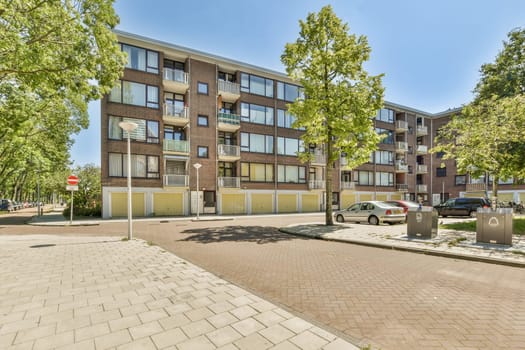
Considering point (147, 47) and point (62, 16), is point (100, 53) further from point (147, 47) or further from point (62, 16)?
point (147, 47)

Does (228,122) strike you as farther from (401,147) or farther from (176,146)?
(401,147)

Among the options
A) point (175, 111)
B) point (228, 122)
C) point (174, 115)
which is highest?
point (175, 111)

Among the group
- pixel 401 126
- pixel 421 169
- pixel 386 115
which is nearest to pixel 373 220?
pixel 386 115

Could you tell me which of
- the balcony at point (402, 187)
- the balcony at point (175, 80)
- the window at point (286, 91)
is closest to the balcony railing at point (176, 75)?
the balcony at point (175, 80)

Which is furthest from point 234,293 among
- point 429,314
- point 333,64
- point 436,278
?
point 333,64

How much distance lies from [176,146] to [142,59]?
819 cm

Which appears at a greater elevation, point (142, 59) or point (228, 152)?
point (142, 59)

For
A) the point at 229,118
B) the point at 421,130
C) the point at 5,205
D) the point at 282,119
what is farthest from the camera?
the point at 421,130

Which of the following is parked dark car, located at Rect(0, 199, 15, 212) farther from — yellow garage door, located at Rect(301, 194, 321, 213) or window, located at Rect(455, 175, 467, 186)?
window, located at Rect(455, 175, 467, 186)

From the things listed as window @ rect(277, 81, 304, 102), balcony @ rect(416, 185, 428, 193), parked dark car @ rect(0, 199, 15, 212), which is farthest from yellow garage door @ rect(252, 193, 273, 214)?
parked dark car @ rect(0, 199, 15, 212)

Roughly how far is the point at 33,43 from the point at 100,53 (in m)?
1.65

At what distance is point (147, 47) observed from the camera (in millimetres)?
23406

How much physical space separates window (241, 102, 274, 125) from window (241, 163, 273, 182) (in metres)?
4.77

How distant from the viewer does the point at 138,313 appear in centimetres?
371
